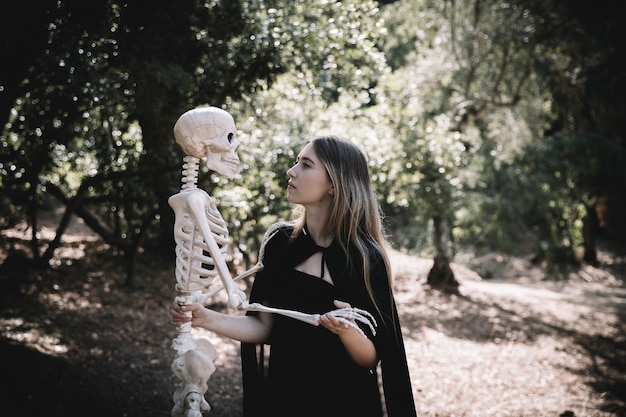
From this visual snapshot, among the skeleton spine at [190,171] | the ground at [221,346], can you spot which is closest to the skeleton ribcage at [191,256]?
the skeleton spine at [190,171]

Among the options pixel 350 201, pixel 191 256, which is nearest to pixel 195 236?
pixel 191 256

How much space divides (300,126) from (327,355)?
4.91 meters

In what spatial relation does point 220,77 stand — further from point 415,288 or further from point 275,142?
point 415,288

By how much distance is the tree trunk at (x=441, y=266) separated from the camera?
11219 mm

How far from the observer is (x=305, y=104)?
24.3 ft

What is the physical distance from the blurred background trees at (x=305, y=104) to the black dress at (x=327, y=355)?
4.05 feet

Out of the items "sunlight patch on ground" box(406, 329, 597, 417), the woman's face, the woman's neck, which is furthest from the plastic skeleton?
"sunlight patch on ground" box(406, 329, 597, 417)

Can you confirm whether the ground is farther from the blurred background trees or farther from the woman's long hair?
the woman's long hair

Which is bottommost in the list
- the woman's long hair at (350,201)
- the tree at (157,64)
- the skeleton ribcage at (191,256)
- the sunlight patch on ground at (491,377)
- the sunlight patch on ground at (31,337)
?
the sunlight patch on ground at (491,377)

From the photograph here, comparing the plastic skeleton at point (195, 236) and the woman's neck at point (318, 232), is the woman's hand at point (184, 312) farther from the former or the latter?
the woman's neck at point (318, 232)

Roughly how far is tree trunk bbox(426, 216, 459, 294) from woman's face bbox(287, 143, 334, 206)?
30.2 ft

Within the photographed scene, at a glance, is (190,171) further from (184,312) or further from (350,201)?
(350,201)

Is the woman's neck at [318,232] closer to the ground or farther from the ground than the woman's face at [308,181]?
closer to the ground

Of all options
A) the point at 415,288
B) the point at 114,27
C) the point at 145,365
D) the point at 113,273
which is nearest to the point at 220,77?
the point at 114,27
